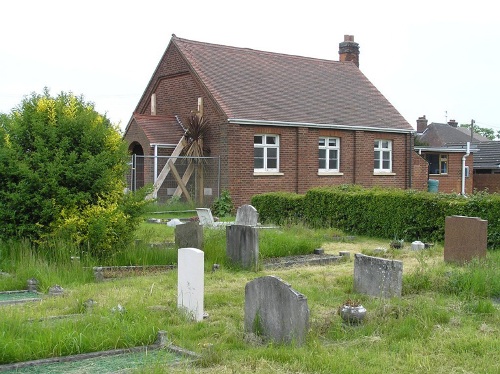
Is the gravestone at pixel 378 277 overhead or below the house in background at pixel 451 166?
below

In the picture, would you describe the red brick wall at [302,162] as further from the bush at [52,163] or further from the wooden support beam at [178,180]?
the bush at [52,163]

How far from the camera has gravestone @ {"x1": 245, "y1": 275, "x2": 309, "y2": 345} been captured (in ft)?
22.1

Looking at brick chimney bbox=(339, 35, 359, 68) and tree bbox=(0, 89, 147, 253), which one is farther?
brick chimney bbox=(339, 35, 359, 68)

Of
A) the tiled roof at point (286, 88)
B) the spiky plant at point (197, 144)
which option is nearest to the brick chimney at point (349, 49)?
the tiled roof at point (286, 88)

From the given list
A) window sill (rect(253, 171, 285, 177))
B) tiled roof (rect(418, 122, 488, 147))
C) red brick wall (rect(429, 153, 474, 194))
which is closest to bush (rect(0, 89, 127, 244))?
window sill (rect(253, 171, 285, 177))

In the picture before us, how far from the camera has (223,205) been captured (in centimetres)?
2531

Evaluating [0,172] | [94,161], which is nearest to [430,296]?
[94,161]

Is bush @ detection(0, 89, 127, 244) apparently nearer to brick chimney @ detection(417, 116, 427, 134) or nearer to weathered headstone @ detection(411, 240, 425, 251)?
weathered headstone @ detection(411, 240, 425, 251)

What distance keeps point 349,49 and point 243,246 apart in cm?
2721

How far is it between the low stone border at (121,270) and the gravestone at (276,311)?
4139mm

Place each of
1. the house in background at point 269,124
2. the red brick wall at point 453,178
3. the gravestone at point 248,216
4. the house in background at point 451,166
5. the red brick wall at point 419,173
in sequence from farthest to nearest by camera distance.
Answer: the house in background at point 451,166, the red brick wall at point 453,178, the red brick wall at point 419,173, the house in background at point 269,124, the gravestone at point 248,216

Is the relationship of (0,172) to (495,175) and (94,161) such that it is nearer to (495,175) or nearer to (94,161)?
(94,161)

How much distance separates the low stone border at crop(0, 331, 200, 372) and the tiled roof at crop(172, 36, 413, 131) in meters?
19.2

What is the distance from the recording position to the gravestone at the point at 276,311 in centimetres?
673
